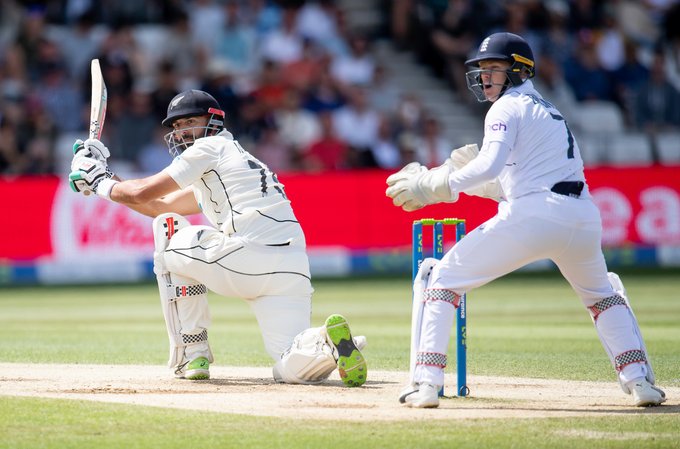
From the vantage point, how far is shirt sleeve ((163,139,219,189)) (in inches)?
278

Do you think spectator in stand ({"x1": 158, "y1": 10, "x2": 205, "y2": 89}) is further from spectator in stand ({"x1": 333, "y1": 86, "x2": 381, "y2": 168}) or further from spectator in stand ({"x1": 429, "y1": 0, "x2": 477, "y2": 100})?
spectator in stand ({"x1": 429, "y1": 0, "x2": 477, "y2": 100})

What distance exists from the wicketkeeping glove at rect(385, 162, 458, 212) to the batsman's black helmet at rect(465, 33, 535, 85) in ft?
2.10

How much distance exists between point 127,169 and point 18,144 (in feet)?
5.55

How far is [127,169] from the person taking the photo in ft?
59.9

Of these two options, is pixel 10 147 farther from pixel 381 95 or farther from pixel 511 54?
pixel 511 54

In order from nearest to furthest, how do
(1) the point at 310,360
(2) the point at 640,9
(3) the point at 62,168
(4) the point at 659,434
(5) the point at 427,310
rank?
(4) the point at 659,434, (5) the point at 427,310, (1) the point at 310,360, (3) the point at 62,168, (2) the point at 640,9

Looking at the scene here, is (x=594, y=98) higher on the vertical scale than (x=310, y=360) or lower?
higher

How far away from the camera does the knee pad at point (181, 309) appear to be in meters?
7.37

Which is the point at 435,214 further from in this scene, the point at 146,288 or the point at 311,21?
the point at 311,21

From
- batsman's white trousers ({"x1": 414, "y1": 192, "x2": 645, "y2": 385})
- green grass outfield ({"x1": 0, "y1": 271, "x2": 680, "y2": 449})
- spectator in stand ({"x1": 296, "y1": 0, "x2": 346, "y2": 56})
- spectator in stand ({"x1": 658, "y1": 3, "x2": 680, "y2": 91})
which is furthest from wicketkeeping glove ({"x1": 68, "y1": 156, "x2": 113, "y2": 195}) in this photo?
spectator in stand ({"x1": 658, "y1": 3, "x2": 680, "y2": 91})

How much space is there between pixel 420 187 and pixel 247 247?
60.7 inches

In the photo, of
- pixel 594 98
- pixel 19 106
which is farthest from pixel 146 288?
pixel 594 98

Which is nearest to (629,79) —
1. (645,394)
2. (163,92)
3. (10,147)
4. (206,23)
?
(206,23)

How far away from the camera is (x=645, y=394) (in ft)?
20.3
